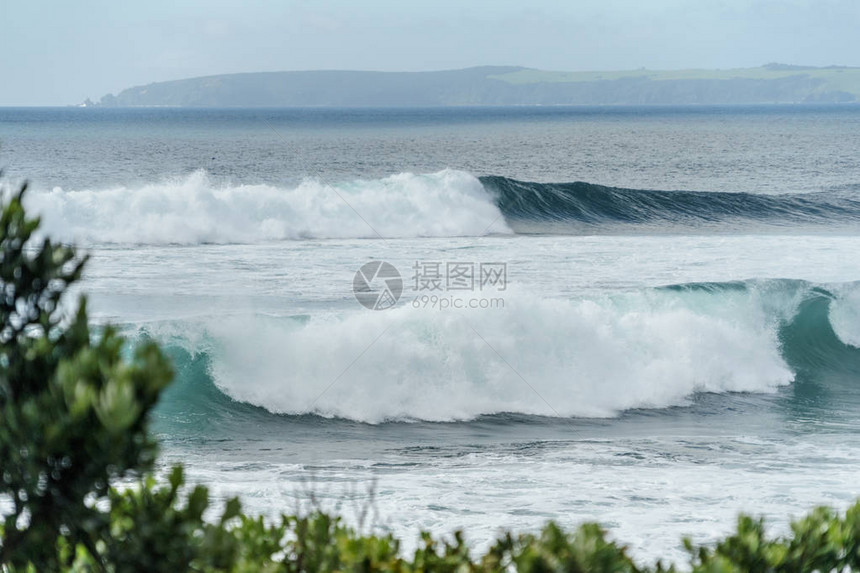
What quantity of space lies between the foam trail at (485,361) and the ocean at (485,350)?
0.13 ft

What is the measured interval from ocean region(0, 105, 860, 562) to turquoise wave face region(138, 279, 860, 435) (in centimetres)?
4

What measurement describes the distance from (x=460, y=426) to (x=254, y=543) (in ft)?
26.1

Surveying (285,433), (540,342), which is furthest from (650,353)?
(285,433)

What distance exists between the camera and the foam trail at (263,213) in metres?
23.9

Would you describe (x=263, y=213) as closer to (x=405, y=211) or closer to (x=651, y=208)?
(x=405, y=211)

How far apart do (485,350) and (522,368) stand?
1.90 feet

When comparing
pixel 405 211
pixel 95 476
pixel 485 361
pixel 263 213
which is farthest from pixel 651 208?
pixel 95 476

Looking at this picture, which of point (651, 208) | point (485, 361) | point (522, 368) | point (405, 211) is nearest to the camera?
point (485, 361)

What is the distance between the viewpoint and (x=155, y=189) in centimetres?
2655

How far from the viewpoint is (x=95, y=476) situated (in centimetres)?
204

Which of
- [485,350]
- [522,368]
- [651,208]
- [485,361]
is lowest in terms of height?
[522,368]

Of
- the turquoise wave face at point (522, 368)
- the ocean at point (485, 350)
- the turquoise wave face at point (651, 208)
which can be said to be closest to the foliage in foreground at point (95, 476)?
the ocean at point (485, 350)

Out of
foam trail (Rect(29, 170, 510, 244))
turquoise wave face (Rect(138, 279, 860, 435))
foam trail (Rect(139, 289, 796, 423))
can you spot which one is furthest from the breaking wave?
foam trail (Rect(139, 289, 796, 423))

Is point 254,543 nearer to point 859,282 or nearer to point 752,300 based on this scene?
point 752,300
